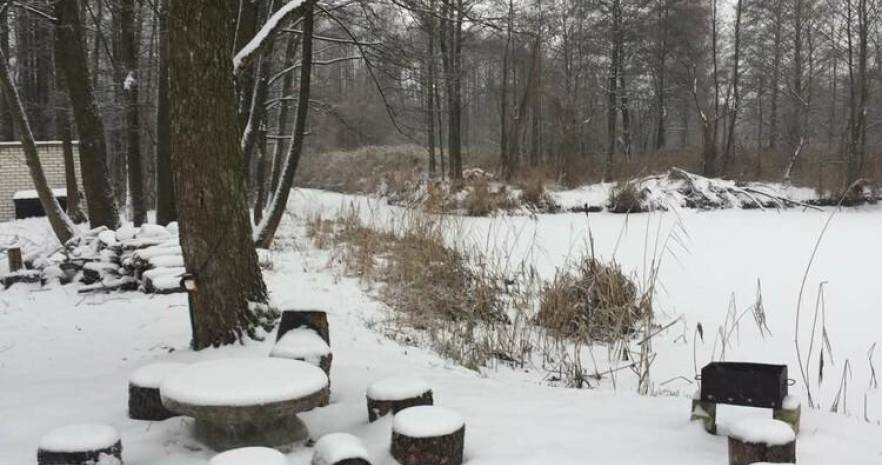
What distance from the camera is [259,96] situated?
262 inches

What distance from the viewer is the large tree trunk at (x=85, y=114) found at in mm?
7254

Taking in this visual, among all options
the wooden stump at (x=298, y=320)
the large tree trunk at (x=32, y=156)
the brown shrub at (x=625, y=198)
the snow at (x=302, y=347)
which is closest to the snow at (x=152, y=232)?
the large tree trunk at (x=32, y=156)

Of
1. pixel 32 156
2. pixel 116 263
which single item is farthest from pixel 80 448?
pixel 32 156

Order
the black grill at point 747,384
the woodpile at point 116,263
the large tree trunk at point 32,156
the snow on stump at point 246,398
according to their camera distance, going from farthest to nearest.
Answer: the large tree trunk at point 32,156, the woodpile at point 116,263, the black grill at point 747,384, the snow on stump at point 246,398

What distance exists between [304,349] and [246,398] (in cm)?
63

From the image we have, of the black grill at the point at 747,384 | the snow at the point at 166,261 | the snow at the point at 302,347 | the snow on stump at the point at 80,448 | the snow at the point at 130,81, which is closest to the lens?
the snow on stump at the point at 80,448

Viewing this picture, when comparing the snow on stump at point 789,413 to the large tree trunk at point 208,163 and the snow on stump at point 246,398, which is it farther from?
the large tree trunk at point 208,163

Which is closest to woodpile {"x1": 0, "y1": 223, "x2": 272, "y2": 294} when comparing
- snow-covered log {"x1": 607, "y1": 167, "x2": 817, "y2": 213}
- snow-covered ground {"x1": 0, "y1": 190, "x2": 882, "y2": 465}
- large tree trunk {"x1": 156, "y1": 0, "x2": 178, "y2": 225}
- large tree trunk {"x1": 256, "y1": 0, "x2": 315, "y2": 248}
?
snow-covered ground {"x1": 0, "y1": 190, "x2": 882, "y2": 465}

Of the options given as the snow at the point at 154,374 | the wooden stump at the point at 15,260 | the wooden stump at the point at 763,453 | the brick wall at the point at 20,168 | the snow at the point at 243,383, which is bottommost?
the wooden stump at the point at 763,453

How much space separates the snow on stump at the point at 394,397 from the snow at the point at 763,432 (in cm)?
108

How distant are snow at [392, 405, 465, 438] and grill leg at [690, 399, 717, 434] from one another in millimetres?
930

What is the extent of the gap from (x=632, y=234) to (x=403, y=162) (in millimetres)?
11384

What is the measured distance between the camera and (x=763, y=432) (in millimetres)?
2146

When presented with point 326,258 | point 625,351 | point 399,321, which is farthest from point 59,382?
point 326,258
